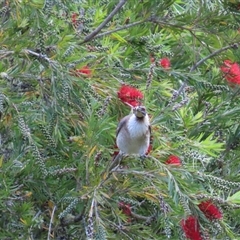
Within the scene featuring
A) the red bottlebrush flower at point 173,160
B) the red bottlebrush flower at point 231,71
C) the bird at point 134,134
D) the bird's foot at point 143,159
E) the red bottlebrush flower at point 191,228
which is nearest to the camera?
the red bottlebrush flower at point 191,228

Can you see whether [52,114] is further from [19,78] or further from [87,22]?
[87,22]

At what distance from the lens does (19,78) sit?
289 cm

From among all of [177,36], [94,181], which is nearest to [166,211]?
[94,181]

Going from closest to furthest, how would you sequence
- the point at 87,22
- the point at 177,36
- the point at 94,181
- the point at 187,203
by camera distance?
the point at 187,203 < the point at 94,181 < the point at 87,22 < the point at 177,36

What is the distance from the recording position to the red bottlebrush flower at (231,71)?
3.44m

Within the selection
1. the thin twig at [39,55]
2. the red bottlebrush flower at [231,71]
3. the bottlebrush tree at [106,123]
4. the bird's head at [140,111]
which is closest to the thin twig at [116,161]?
the bottlebrush tree at [106,123]

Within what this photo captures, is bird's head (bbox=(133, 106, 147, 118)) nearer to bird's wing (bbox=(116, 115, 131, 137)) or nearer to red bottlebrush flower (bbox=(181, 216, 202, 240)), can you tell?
bird's wing (bbox=(116, 115, 131, 137))

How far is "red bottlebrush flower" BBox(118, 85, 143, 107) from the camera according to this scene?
2.95 meters

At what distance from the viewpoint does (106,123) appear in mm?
2756

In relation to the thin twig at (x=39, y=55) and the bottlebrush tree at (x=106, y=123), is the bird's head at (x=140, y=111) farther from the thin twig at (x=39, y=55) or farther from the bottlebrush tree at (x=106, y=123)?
the thin twig at (x=39, y=55)

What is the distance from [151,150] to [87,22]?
3.03ft

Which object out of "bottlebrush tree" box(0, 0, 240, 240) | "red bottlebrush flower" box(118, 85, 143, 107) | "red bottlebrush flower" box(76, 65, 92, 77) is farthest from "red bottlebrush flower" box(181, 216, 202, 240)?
"red bottlebrush flower" box(76, 65, 92, 77)

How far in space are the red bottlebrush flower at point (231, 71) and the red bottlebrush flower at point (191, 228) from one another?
972 mm

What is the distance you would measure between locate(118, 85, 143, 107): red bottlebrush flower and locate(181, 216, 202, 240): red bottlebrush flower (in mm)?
540
